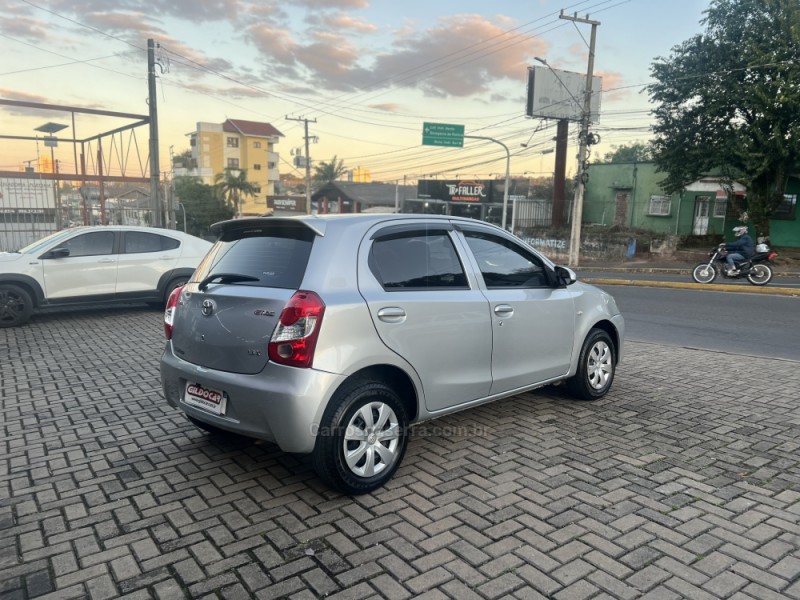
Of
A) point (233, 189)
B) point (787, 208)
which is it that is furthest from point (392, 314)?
point (233, 189)

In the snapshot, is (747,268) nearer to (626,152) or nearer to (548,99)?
(548,99)

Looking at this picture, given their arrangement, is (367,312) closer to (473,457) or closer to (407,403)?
(407,403)

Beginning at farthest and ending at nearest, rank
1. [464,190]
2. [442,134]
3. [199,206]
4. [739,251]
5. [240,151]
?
[240,151] → [199,206] → [464,190] → [442,134] → [739,251]

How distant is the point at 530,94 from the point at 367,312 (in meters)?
35.3

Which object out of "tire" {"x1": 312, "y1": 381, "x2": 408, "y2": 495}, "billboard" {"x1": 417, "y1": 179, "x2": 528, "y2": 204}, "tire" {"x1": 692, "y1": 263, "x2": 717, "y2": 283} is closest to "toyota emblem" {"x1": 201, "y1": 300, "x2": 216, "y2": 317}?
"tire" {"x1": 312, "y1": 381, "x2": 408, "y2": 495}

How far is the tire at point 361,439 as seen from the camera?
3.39 m

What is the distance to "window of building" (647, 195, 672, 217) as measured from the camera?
1268 inches

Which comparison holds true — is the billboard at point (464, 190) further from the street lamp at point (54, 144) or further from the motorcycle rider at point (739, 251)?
the street lamp at point (54, 144)

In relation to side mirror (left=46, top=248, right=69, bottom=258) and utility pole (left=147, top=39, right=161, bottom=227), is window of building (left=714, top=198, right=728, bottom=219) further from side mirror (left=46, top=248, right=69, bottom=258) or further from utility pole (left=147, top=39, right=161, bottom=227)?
side mirror (left=46, top=248, right=69, bottom=258)

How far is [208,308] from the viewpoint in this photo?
3.72 meters

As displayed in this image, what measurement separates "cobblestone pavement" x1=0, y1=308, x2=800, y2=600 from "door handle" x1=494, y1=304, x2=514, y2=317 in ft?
3.21

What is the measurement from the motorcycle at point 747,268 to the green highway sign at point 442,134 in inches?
731

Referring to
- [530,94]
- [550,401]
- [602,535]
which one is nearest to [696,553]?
[602,535]

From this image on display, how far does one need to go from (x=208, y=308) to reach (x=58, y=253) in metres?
6.70
